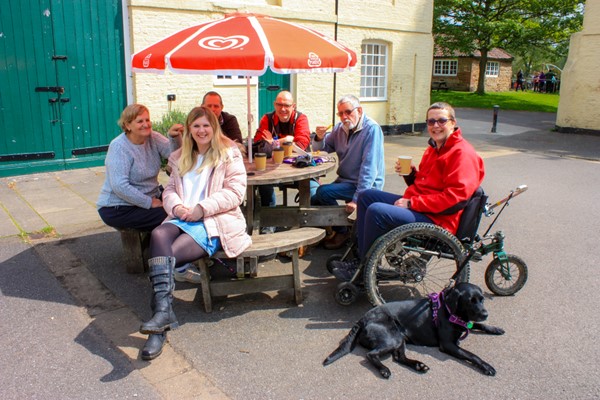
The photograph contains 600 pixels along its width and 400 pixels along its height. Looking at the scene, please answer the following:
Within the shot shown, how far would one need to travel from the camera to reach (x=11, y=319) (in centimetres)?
385

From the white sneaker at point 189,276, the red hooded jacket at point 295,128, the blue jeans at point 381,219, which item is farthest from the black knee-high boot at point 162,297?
the red hooded jacket at point 295,128

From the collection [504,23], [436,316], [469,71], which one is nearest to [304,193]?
[436,316]

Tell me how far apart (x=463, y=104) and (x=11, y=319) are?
28619 mm

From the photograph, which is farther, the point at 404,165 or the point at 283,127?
the point at 283,127

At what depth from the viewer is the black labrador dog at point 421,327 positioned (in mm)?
3246

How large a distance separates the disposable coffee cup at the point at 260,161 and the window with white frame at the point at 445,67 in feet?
128

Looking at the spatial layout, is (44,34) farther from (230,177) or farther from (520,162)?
(520,162)

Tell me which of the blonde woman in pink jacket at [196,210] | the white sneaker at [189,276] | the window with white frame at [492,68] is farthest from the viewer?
the window with white frame at [492,68]

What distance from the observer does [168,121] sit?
31.2 feet

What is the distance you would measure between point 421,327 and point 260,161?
7.02 feet

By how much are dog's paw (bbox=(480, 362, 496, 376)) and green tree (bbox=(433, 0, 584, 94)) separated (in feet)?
96.8

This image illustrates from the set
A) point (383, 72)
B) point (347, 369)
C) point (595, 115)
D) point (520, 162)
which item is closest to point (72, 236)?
point (347, 369)

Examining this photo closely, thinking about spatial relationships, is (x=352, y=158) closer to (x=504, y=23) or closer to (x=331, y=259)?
(x=331, y=259)

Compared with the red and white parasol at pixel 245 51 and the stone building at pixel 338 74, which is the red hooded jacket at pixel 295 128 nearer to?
the red and white parasol at pixel 245 51
